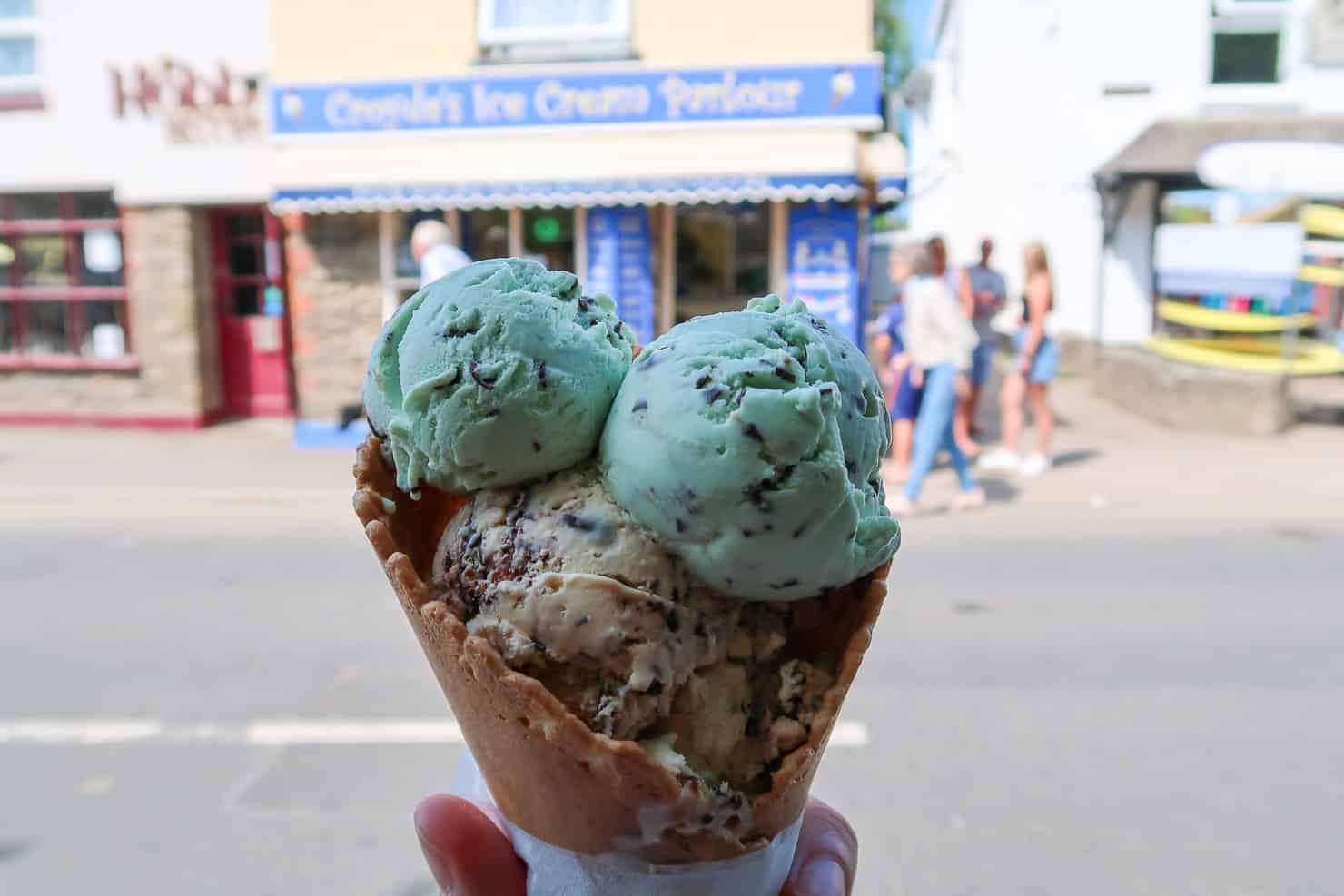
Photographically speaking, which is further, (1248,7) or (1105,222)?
(1105,222)

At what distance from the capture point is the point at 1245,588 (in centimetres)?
604

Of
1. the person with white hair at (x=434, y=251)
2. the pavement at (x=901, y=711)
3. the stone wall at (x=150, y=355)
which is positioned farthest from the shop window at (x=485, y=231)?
the person with white hair at (x=434, y=251)

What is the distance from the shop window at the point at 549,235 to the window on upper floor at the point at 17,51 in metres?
5.39

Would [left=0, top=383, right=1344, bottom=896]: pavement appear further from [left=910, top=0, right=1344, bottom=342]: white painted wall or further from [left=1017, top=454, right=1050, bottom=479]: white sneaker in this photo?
[left=910, top=0, right=1344, bottom=342]: white painted wall

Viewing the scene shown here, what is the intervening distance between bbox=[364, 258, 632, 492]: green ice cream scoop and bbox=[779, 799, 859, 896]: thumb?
2.49ft

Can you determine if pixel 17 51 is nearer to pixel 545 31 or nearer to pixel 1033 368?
pixel 545 31

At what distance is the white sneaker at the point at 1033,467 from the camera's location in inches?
356

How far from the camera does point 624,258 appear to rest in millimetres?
10578

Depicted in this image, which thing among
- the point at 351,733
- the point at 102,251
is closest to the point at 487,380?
the point at 351,733

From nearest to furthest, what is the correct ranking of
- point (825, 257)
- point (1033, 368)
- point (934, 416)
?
point (934, 416) → point (1033, 368) → point (825, 257)

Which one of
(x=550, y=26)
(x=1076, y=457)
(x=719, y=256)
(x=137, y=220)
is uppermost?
(x=550, y=26)

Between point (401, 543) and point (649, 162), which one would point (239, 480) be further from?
point (401, 543)

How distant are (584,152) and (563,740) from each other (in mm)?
9250

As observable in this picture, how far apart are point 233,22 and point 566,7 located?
3.39m
